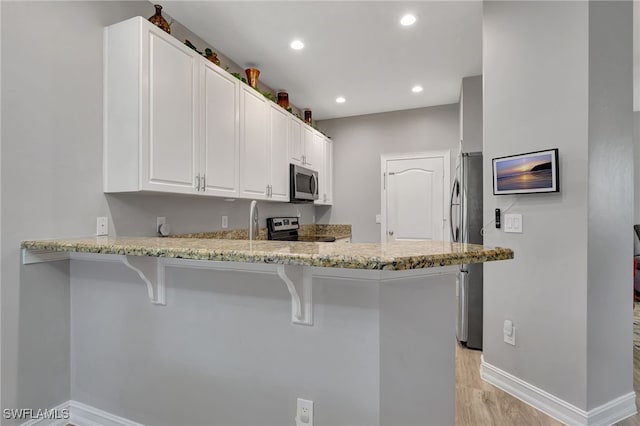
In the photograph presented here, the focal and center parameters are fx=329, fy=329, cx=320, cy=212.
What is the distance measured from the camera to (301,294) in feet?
4.17

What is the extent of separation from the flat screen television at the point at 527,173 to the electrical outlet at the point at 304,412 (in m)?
1.71

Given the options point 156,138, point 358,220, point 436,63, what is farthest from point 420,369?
point 358,220

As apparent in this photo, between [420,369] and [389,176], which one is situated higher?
[389,176]

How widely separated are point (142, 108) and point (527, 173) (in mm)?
2310

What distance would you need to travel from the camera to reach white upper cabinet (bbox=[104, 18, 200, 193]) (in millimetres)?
1896

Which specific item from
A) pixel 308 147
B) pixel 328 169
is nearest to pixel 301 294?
pixel 308 147

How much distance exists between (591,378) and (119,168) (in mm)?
2902

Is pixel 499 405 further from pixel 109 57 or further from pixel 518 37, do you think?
pixel 109 57

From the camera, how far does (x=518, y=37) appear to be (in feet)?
6.95

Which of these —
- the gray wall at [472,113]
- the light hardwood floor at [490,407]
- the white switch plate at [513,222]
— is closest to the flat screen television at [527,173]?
the white switch plate at [513,222]

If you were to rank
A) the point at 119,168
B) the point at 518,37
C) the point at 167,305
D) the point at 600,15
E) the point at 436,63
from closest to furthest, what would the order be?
the point at 167,305 < the point at 600,15 < the point at 119,168 < the point at 518,37 < the point at 436,63

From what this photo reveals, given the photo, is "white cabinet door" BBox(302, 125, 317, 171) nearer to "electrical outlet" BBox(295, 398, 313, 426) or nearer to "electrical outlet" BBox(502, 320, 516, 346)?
"electrical outlet" BBox(502, 320, 516, 346)

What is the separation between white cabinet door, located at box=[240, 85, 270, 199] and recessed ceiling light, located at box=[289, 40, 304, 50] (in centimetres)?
52

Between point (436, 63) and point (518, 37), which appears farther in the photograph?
point (436, 63)
